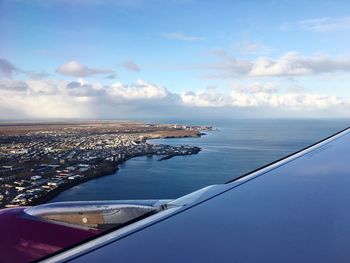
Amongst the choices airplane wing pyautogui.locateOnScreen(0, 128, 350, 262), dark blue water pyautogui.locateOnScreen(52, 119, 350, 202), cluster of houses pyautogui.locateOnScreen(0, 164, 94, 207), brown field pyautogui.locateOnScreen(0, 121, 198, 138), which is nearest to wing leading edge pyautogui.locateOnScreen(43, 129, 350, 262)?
airplane wing pyautogui.locateOnScreen(0, 128, 350, 262)

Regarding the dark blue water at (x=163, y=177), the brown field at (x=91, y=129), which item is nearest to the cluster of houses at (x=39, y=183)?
the dark blue water at (x=163, y=177)

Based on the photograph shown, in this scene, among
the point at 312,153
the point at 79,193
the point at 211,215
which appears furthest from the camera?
the point at 79,193

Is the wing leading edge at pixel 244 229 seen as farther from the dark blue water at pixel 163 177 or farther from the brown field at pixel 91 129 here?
the brown field at pixel 91 129

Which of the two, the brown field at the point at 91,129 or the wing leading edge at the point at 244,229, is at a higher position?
the wing leading edge at the point at 244,229

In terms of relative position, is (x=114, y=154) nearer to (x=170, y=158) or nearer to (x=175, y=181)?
(x=170, y=158)

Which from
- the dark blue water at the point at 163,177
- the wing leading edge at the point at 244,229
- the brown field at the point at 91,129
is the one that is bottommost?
the dark blue water at the point at 163,177

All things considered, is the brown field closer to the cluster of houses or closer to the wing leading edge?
the cluster of houses

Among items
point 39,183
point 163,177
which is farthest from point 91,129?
point 39,183

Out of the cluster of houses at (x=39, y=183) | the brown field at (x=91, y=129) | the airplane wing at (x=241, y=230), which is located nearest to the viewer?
the airplane wing at (x=241, y=230)

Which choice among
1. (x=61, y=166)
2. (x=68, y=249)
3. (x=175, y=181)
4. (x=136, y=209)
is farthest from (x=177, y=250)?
(x=61, y=166)
